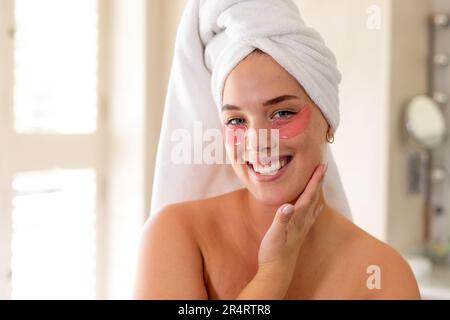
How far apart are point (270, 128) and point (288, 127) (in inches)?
0.8

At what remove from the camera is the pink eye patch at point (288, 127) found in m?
0.53

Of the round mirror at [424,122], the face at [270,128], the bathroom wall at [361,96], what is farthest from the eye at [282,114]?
the round mirror at [424,122]

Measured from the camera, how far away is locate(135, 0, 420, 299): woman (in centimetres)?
52

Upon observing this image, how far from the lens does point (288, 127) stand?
20.8 inches

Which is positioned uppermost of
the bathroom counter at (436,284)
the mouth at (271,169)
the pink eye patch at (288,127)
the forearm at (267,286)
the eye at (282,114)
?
the eye at (282,114)

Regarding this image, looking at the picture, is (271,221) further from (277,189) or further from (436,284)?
(436,284)

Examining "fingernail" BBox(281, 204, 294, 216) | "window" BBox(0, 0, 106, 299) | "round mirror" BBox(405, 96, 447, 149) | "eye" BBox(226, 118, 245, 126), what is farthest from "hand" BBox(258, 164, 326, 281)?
"window" BBox(0, 0, 106, 299)

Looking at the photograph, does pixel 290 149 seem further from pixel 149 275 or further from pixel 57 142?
pixel 57 142

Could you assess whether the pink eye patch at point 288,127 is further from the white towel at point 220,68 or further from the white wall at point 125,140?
the white wall at point 125,140

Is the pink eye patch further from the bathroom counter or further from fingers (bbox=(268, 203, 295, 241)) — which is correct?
the bathroom counter

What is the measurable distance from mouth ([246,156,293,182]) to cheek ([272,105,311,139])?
0.09 ft

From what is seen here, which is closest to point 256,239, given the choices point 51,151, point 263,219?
point 263,219

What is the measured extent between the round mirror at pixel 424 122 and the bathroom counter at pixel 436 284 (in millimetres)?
203
